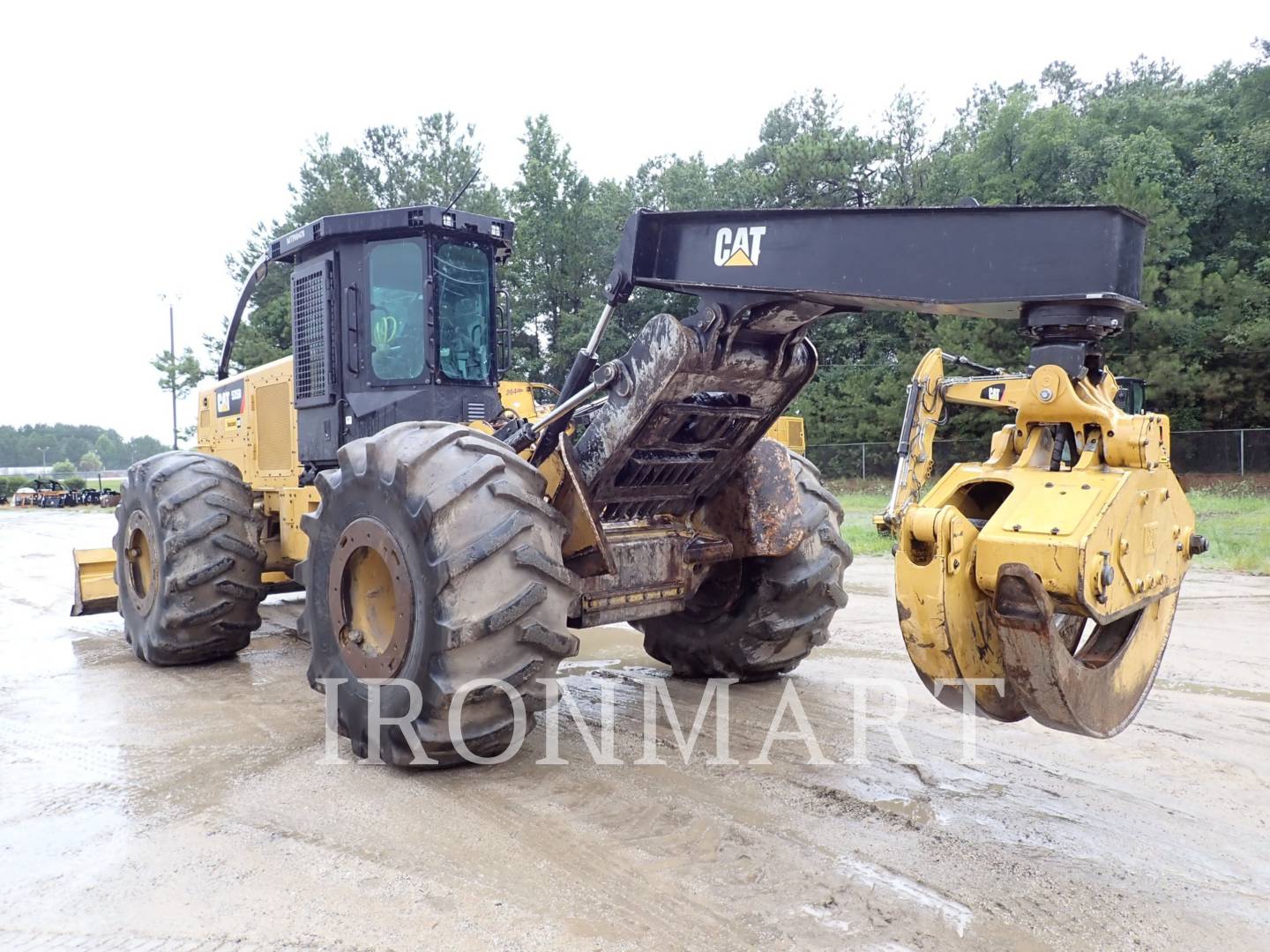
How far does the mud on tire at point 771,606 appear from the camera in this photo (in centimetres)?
518

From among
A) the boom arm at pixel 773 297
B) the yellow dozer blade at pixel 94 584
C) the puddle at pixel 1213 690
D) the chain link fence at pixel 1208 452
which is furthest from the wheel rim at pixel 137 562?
the chain link fence at pixel 1208 452

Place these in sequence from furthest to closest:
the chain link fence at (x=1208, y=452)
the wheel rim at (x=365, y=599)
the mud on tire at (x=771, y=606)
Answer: the chain link fence at (x=1208, y=452) < the mud on tire at (x=771, y=606) < the wheel rim at (x=365, y=599)

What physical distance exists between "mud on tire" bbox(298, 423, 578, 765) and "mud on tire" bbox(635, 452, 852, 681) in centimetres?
158

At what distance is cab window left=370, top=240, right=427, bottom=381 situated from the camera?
5.70 meters

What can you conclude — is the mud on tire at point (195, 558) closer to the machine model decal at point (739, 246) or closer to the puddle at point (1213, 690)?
the machine model decal at point (739, 246)

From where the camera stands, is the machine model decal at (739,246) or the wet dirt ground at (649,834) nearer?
the wet dirt ground at (649,834)

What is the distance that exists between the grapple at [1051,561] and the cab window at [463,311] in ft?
11.6

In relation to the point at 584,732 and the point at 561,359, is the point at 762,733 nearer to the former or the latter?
the point at 584,732

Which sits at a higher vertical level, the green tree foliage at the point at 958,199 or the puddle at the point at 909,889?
the green tree foliage at the point at 958,199

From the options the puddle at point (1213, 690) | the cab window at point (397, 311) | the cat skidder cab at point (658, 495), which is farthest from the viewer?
the cab window at point (397, 311)

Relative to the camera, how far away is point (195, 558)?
5961 mm

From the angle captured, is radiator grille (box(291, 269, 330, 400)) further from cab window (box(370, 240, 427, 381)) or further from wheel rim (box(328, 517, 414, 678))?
wheel rim (box(328, 517, 414, 678))

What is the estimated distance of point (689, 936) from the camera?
281 cm

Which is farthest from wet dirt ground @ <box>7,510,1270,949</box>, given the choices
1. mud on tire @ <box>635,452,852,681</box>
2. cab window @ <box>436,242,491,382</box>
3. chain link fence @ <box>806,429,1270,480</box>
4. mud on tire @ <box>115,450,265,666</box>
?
chain link fence @ <box>806,429,1270,480</box>
